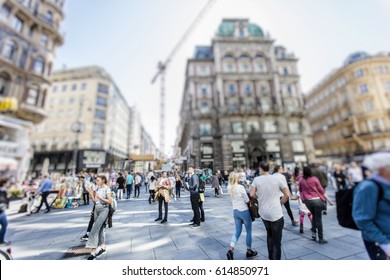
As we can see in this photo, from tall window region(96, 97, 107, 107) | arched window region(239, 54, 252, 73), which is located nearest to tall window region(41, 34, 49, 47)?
tall window region(96, 97, 107, 107)

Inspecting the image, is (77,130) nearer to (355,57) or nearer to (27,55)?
(27,55)

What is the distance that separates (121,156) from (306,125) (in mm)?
5253

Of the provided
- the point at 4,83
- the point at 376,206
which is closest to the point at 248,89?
the point at 376,206

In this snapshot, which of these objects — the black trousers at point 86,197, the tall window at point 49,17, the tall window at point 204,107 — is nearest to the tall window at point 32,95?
the tall window at point 49,17

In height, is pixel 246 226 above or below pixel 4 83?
below

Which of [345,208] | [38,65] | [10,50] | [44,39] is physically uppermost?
[44,39]

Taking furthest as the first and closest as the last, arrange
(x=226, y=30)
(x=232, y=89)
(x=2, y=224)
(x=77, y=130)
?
(x=226, y=30) → (x=232, y=89) → (x=77, y=130) → (x=2, y=224)

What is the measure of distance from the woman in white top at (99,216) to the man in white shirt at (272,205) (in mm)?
2696

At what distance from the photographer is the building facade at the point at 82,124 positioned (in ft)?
11.5

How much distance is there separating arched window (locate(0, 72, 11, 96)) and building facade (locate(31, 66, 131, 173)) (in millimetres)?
822

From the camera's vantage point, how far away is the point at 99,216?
10.1 feet

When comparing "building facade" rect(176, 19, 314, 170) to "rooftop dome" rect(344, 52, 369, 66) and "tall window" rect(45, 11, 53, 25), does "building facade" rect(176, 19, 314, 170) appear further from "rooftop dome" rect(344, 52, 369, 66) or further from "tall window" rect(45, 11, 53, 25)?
"tall window" rect(45, 11, 53, 25)

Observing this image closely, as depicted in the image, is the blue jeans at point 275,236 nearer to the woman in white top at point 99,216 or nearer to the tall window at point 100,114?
the woman in white top at point 99,216

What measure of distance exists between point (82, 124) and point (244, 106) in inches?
178
